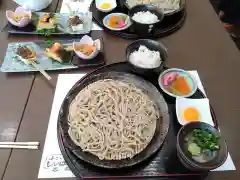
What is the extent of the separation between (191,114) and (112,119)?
1.43ft

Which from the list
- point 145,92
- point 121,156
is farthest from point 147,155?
point 145,92

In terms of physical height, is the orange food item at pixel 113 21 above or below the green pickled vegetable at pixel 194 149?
above

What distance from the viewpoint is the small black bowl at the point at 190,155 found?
1110 mm

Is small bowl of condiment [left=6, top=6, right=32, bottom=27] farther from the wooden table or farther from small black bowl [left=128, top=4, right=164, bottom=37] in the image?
small black bowl [left=128, top=4, right=164, bottom=37]

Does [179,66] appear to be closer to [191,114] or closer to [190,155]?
[191,114]

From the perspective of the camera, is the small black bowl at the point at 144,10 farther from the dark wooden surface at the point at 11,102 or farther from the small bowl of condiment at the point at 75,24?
the dark wooden surface at the point at 11,102

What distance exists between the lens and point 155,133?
128 cm

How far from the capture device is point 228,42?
1.87 meters

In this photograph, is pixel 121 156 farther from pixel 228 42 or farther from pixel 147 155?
pixel 228 42

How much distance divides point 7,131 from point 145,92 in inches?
30.0

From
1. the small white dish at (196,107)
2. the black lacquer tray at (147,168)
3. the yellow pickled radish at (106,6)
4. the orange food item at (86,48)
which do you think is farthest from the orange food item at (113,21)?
the black lacquer tray at (147,168)

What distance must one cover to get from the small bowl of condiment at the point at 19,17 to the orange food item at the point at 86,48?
467 millimetres

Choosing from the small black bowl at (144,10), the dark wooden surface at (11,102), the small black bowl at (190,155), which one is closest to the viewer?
the small black bowl at (190,155)

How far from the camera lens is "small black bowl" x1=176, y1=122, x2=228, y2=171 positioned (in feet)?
3.64
